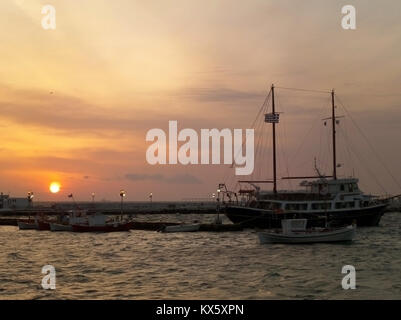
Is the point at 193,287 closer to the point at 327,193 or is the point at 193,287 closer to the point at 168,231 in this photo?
the point at 168,231

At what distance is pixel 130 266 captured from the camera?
123 ft

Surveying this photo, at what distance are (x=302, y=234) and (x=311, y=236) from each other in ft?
3.43

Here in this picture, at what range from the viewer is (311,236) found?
5088 centimetres

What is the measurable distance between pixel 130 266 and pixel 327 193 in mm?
51120

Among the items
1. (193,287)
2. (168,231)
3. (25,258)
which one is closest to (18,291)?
(193,287)

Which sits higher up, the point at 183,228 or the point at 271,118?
the point at 271,118

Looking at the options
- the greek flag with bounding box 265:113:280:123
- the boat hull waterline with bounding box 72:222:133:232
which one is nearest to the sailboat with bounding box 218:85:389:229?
the greek flag with bounding box 265:113:280:123

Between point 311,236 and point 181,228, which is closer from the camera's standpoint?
point 311,236

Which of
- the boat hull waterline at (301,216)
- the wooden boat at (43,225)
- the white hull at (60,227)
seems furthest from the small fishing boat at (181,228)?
the wooden boat at (43,225)

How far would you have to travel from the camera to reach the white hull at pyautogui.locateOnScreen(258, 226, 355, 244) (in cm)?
5081

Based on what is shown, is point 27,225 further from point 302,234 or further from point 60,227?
point 302,234

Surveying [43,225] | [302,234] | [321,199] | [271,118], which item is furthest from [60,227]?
[302,234]

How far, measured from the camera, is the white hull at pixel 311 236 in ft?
167

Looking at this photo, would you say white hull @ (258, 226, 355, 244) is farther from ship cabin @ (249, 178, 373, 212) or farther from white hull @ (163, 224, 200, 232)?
ship cabin @ (249, 178, 373, 212)
